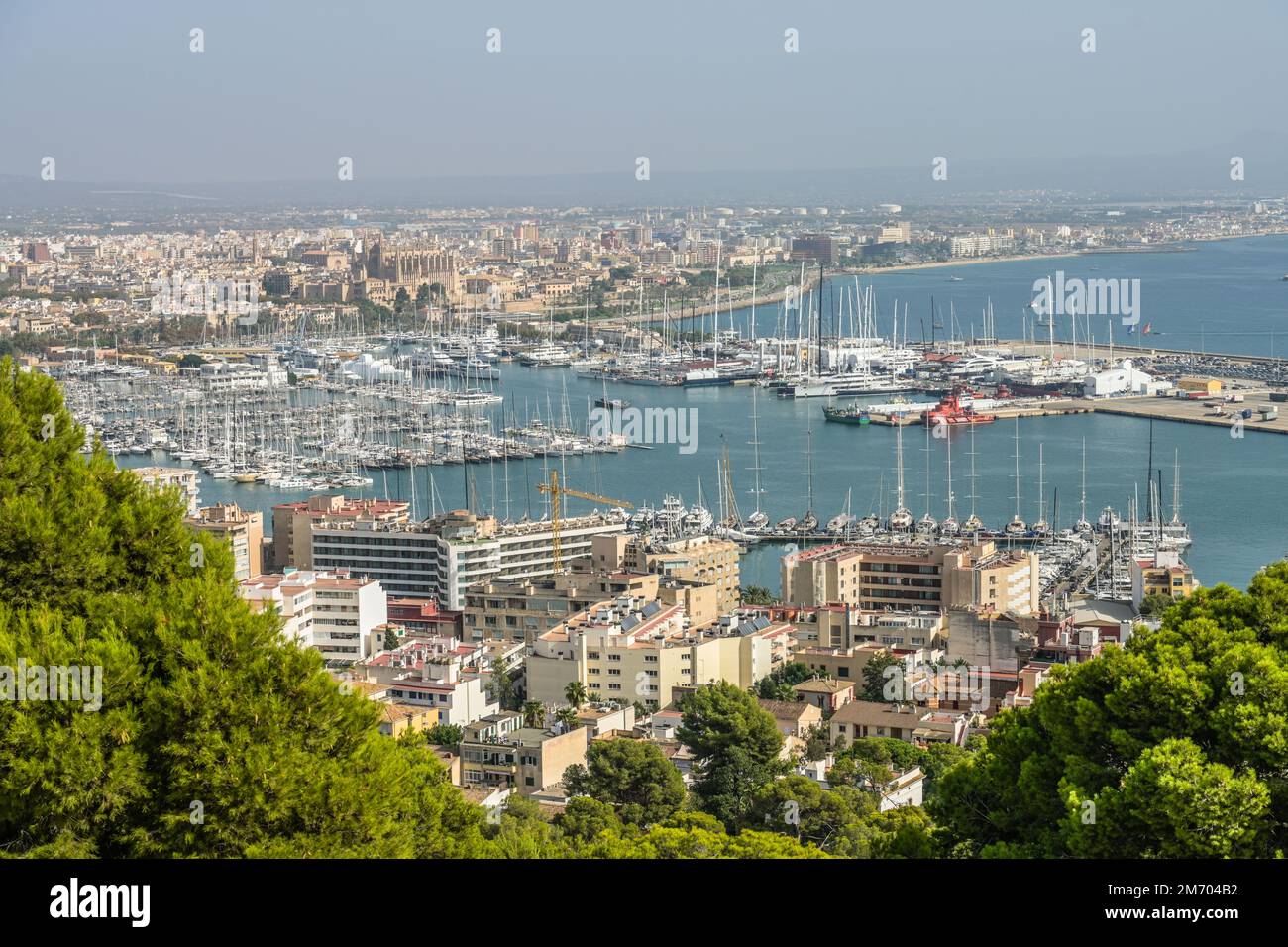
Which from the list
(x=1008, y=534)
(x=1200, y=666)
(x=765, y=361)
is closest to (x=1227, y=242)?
(x=765, y=361)

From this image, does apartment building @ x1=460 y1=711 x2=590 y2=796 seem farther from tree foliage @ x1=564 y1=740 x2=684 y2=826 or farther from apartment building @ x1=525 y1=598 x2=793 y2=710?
apartment building @ x1=525 y1=598 x2=793 y2=710

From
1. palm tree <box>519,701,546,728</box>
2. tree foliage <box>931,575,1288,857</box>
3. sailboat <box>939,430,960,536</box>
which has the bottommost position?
sailboat <box>939,430,960,536</box>

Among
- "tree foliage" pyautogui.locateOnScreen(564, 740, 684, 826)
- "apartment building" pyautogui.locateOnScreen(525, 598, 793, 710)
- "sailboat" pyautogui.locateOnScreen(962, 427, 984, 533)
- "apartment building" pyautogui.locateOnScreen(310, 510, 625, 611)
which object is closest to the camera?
"tree foliage" pyautogui.locateOnScreen(564, 740, 684, 826)

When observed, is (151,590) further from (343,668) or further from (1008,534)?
(1008,534)

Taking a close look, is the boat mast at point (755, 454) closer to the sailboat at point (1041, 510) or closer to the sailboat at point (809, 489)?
the sailboat at point (809, 489)

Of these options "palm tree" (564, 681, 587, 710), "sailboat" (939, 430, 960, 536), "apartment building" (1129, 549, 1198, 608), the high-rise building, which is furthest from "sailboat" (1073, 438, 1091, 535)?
the high-rise building
